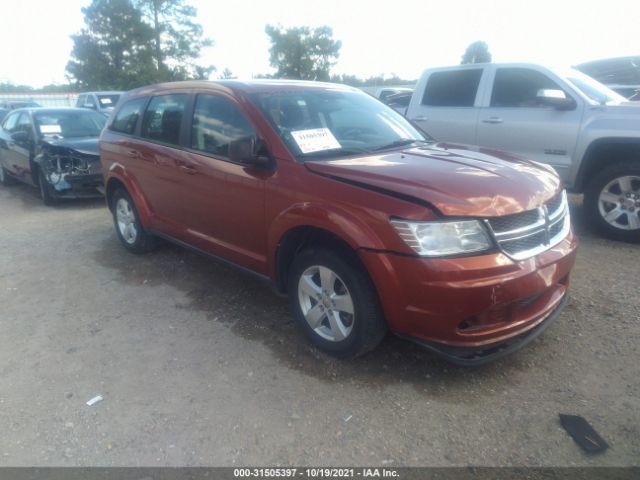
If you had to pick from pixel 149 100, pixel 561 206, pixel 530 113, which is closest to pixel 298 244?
pixel 561 206

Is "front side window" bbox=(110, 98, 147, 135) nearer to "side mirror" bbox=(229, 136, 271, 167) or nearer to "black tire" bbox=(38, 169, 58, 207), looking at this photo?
"side mirror" bbox=(229, 136, 271, 167)

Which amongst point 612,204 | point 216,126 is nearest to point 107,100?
point 216,126

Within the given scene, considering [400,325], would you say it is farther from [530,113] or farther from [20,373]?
[530,113]

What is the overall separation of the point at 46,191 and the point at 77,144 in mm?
968

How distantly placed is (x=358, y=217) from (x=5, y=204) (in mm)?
8042

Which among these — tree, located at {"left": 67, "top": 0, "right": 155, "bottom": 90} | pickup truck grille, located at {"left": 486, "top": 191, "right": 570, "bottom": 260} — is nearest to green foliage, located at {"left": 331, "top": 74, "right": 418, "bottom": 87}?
tree, located at {"left": 67, "top": 0, "right": 155, "bottom": 90}

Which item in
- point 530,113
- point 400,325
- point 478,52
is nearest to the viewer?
point 400,325

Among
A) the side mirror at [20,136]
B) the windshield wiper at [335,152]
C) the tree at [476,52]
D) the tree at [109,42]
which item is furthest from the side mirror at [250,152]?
the tree at [476,52]

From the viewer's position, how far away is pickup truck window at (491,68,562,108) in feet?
18.7

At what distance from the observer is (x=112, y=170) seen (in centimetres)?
520

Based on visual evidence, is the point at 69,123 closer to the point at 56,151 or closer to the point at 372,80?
the point at 56,151

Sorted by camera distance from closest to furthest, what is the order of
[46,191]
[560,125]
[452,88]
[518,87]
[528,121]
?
[560,125]
[528,121]
[518,87]
[452,88]
[46,191]

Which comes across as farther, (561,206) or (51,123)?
(51,123)

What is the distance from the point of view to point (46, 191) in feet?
25.8
